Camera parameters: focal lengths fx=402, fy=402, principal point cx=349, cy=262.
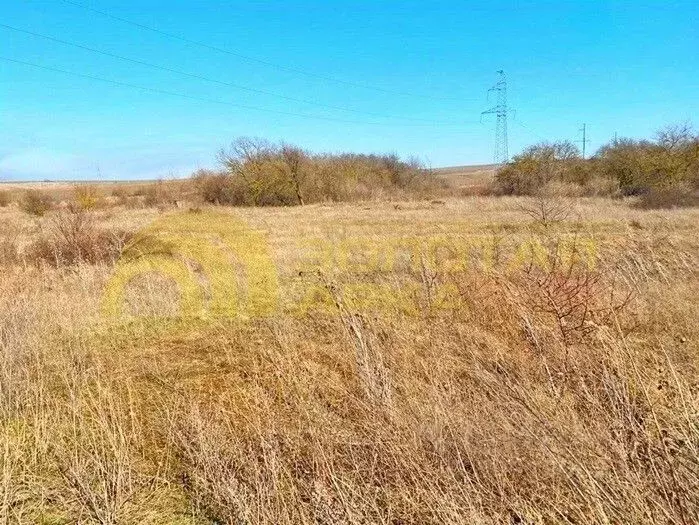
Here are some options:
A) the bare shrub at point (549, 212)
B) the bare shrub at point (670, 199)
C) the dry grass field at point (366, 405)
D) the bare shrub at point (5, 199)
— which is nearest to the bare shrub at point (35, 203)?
the bare shrub at point (5, 199)

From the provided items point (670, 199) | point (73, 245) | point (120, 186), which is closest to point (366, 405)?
point (73, 245)

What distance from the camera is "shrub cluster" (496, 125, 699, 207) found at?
27547mm

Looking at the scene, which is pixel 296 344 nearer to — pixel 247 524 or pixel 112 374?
pixel 112 374

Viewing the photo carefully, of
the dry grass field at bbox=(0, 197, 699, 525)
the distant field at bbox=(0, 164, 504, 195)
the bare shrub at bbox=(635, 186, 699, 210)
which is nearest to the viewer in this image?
the dry grass field at bbox=(0, 197, 699, 525)

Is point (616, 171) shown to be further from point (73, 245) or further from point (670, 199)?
point (73, 245)

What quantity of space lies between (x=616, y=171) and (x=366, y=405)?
37310mm

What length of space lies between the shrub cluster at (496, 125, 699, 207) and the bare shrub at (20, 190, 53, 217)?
33326 mm

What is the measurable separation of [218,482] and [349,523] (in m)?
0.87

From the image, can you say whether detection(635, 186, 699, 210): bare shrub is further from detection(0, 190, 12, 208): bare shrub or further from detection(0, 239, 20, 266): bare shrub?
detection(0, 190, 12, 208): bare shrub

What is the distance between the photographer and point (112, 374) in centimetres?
414

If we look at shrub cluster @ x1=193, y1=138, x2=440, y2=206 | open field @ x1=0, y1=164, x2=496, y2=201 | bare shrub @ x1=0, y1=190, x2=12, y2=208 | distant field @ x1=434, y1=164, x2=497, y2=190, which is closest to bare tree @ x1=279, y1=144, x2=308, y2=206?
Answer: shrub cluster @ x1=193, y1=138, x2=440, y2=206

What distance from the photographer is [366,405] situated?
118 inches

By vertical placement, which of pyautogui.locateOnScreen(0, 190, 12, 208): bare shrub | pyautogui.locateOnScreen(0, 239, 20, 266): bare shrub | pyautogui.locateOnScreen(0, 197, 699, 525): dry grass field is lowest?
pyautogui.locateOnScreen(0, 197, 699, 525): dry grass field

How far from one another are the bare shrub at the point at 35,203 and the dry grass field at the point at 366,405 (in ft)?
86.7
